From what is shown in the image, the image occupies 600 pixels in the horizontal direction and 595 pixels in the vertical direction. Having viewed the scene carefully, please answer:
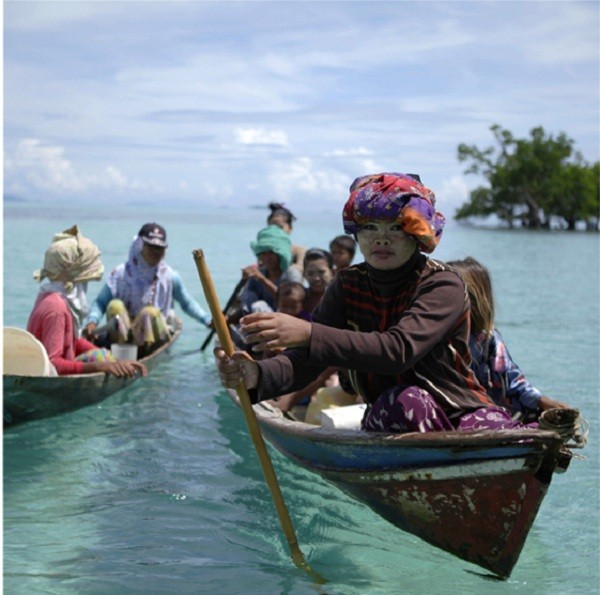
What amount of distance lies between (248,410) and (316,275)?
3.43 metres

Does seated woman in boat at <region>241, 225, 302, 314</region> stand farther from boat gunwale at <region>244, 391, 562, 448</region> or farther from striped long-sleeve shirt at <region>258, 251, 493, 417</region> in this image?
striped long-sleeve shirt at <region>258, 251, 493, 417</region>

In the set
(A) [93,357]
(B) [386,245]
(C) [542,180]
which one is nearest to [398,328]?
(B) [386,245]

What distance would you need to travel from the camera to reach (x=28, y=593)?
411 centimetres

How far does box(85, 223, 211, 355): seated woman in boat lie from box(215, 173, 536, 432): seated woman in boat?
4.62 m

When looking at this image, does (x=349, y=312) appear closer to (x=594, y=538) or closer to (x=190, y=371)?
(x=594, y=538)

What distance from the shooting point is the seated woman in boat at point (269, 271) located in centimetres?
764

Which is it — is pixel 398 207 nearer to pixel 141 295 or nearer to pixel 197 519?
pixel 197 519

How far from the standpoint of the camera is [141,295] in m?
8.38

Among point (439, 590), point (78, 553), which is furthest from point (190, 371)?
point (439, 590)

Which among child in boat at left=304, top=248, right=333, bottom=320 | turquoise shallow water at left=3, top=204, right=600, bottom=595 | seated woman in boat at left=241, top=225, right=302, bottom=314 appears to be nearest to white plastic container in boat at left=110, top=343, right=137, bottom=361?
turquoise shallow water at left=3, top=204, right=600, bottom=595

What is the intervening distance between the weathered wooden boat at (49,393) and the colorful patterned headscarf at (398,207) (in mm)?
3226

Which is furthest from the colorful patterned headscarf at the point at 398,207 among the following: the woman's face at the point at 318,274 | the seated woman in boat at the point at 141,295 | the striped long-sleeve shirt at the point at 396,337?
the seated woman in boat at the point at 141,295

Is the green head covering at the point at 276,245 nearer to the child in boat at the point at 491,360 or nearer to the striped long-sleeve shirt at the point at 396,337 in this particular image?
the child in boat at the point at 491,360

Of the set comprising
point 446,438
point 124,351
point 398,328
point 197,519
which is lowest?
point 197,519
